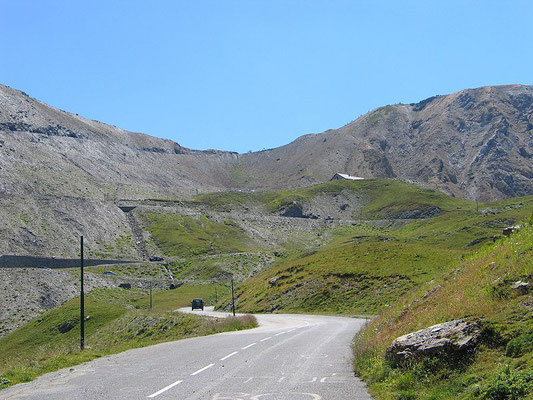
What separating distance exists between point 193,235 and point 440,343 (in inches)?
6213

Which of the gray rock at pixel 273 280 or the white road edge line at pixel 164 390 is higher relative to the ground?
the white road edge line at pixel 164 390

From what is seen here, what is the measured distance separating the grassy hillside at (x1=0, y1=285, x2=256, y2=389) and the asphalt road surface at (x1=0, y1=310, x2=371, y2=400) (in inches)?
70.6

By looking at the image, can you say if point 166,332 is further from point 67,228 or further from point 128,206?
point 128,206

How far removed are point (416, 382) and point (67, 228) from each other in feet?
465

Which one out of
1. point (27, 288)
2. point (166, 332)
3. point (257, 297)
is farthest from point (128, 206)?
point (166, 332)

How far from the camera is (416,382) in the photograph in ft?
42.0

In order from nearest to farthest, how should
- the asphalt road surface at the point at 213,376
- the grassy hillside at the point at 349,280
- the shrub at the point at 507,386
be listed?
the shrub at the point at 507,386, the asphalt road surface at the point at 213,376, the grassy hillside at the point at 349,280

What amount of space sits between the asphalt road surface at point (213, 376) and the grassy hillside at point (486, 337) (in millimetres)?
893

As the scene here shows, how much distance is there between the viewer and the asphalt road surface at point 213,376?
14.0 metres

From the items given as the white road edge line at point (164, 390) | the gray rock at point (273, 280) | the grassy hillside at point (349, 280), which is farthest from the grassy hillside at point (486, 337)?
the gray rock at point (273, 280)

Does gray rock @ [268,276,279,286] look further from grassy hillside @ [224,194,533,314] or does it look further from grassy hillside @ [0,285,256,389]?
grassy hillside @ [0,285,256,389]

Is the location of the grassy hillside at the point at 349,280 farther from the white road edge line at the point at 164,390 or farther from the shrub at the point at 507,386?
the shrub at the point at 507,386

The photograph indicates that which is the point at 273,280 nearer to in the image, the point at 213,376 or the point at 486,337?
the point at 213,376

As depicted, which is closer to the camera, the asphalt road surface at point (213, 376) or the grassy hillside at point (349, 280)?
the asphalt road surface at point (213, 376)
